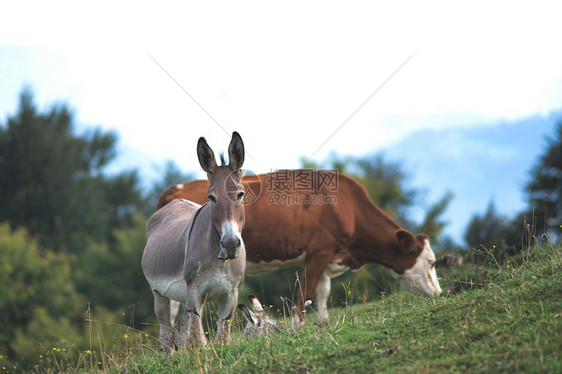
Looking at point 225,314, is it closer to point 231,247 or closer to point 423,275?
point 231,247

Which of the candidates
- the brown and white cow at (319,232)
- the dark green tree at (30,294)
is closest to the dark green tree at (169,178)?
the dark green tree at (30,294)

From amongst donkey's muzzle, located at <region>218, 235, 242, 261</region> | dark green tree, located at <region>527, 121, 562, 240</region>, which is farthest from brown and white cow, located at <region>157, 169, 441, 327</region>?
dark green tree, located at <region>527, 121, 562, 240</region>

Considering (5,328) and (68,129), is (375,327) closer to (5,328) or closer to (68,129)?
(5,328)

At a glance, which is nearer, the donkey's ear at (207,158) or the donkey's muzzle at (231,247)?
the donkey's muzzle at (231,247)

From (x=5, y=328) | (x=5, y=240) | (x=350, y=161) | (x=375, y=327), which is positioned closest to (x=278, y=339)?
(x=375, y=327)

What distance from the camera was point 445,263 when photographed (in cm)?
1296

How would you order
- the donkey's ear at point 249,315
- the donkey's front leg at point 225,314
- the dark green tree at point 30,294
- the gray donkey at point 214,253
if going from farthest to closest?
1. the dark green tree at point 30,294
2. the donkey's ear at point 249,315
3. the donkey's front leg at point 225,314
4. the gray donkey at point 214,253

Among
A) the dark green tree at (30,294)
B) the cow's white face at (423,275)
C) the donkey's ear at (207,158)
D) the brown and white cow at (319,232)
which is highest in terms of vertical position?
the donkey's ear at (207,158)

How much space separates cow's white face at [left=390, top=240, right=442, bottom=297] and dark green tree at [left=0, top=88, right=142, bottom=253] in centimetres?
4208

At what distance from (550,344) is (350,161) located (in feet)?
122

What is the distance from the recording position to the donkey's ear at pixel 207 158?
744cm

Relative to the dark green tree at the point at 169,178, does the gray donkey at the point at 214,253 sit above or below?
below

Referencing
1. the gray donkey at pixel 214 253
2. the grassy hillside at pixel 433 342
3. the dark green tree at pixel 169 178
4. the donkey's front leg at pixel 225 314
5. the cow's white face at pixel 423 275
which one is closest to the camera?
the grassy hillside at pixel 433 342

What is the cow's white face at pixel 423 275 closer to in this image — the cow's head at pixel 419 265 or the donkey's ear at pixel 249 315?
the cow's head at pixel 419 265
